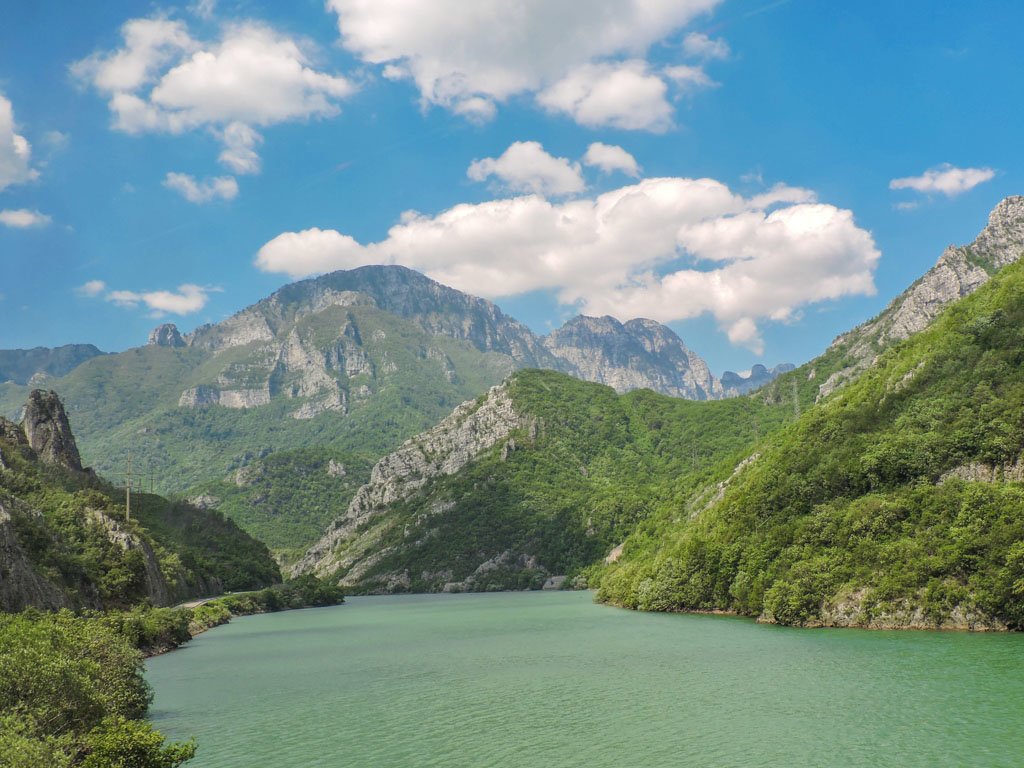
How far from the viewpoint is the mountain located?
248 feet

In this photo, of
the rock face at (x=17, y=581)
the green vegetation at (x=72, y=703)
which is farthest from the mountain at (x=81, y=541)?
the green vegetation at (x=72, y=703)

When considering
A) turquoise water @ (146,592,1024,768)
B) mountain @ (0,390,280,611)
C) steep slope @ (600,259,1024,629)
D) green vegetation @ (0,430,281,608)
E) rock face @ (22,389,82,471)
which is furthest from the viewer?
rock face @ (22,389,82,471)

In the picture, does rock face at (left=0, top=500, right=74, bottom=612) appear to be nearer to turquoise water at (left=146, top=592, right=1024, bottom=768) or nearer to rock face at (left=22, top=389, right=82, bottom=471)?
turquoise water at (left=146, top=592, right=1024, bottom=768)

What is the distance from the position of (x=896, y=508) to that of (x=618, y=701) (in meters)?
48.3

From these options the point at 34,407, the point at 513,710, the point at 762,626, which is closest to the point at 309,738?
the point at 513,710

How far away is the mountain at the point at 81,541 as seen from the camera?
7562 centimetres

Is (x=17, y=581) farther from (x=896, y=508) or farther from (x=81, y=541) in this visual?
(x=896, y=508)

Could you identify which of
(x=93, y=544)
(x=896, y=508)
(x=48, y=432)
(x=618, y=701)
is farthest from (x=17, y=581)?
(x=48, y=432)

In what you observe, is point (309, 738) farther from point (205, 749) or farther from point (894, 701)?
Result: point (894, 701)

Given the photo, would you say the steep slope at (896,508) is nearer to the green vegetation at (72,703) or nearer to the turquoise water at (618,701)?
the turquoise water at (618,701)

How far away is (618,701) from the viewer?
46156mm

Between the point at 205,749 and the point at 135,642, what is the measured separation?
47128 mm

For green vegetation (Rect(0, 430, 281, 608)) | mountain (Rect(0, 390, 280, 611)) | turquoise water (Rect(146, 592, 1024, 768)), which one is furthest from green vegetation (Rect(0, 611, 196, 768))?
green vegetation (Rect(0, 430, 281, 608))

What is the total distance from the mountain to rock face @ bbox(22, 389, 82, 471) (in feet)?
0.60
